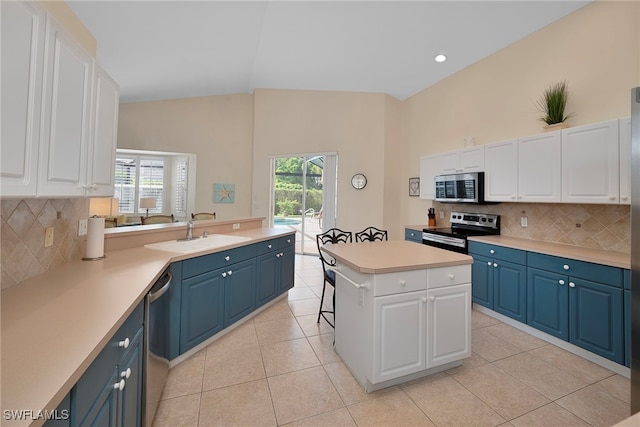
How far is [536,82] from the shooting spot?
125 inches

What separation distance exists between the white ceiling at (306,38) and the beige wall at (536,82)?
19 cm

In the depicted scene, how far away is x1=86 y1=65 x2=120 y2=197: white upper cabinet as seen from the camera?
57.3 inches

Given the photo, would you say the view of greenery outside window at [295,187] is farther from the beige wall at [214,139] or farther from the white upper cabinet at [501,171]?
the white upper cabinet at [501,171]

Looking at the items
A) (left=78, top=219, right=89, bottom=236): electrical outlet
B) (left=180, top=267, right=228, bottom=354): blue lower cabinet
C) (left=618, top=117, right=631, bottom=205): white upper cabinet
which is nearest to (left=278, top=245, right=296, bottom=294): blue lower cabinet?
(left=180, top=267, right=228, bottom=354): blue lower cabinet

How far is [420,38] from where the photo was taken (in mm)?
3514

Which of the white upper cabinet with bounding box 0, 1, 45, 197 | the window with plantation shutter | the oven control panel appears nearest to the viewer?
the white upper cabinet with bounding box 0, 1, 45, 197

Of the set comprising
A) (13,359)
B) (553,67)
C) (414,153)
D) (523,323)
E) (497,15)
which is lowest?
(523,323)

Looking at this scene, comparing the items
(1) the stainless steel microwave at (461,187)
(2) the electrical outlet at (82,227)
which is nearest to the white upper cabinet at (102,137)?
(2) the electrical outlet at (82,227)

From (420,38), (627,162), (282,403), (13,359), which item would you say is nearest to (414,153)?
(420,38)

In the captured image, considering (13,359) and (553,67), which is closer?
(13,359)

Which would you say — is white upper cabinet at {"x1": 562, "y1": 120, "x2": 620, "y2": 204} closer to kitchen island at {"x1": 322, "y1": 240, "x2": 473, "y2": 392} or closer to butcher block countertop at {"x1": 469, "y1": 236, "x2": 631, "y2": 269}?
butcher block countertop at {"x1": 469, "y1": 236, "x2": 631, "y2": 269}

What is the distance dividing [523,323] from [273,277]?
2.66 m

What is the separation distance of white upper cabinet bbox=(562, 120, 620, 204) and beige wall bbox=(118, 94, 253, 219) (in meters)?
5.17

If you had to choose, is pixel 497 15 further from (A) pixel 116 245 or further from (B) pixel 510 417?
(A) pixel 116 245
